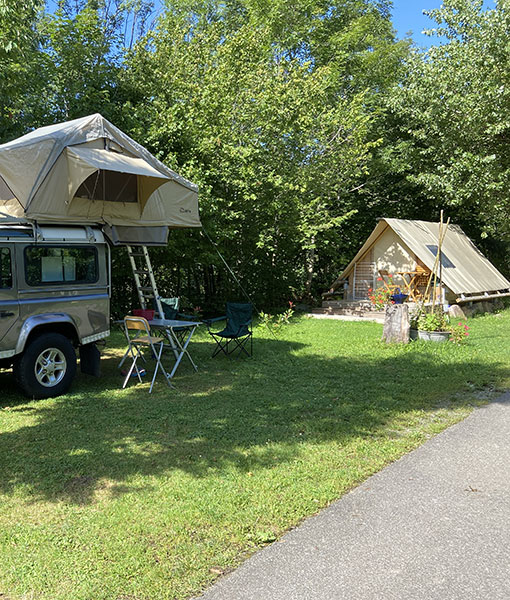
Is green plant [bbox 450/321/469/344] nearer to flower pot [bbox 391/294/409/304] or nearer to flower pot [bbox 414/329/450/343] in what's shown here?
flower pot [bbox 414/329/450/343]

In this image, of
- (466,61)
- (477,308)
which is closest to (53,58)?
(466,61)

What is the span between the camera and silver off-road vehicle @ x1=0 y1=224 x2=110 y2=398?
6.20 m

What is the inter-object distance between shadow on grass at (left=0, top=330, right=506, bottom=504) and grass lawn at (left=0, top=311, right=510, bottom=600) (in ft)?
0.07

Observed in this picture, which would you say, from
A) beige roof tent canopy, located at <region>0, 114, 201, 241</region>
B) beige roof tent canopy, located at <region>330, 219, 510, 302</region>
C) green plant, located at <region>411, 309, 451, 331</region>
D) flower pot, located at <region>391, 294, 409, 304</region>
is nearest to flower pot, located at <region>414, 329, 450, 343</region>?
green plant, located at <region>411, 309, 451, 331</region>

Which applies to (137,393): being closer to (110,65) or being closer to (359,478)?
(359,478)

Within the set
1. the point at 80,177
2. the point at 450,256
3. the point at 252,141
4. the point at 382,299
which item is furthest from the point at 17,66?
the point at 450,256

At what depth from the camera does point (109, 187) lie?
26.2 ft

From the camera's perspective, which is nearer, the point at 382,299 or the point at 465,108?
the point at 382,299

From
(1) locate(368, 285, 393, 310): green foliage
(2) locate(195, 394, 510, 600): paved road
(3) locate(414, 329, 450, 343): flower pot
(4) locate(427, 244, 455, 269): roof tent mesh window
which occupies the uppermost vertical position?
(4) locate(427, 244, 455, 269): roof tent mesh window

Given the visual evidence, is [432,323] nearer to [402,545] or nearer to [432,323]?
[432,323]

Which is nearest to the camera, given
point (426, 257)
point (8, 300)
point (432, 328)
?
point (8, 300)

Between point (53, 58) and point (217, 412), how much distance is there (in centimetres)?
1082

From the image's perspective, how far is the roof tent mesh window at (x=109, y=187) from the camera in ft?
24.5

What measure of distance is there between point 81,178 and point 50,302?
69.6 inches
